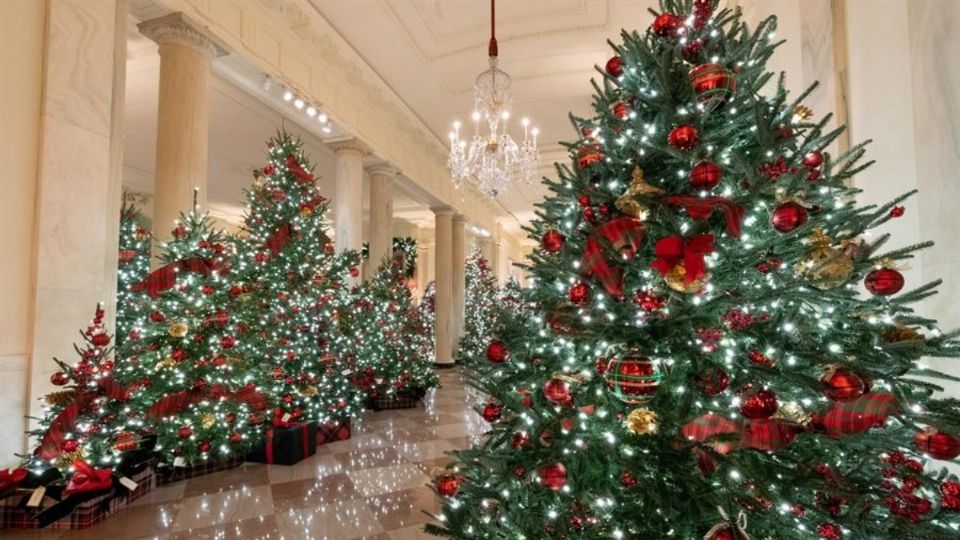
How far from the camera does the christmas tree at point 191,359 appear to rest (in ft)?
11.5

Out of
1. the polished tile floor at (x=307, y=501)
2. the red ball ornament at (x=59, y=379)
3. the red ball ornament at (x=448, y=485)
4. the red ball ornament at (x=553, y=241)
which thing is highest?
the red ball ornament at (x=553, y=241)

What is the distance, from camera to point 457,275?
38.0 ft

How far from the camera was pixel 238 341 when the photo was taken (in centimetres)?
396

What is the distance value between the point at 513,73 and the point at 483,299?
7.96 m

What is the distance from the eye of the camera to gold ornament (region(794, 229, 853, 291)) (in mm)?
1233

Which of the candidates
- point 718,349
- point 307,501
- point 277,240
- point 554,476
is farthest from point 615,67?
point 277,240

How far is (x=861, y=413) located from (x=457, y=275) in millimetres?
10660

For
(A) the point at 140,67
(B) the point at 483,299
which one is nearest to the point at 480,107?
(A) the point at 140,67

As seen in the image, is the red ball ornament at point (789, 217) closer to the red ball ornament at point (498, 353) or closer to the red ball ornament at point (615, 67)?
the red ball ornament at point (615, 67)

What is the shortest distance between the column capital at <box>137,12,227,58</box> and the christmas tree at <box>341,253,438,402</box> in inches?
124

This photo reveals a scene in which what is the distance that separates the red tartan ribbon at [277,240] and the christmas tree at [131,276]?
3.52 feet

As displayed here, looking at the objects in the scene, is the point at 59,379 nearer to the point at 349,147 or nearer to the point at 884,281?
the point at 884,281

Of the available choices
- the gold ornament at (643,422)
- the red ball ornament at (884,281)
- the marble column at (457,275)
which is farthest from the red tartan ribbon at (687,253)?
the marble column at (457,275)

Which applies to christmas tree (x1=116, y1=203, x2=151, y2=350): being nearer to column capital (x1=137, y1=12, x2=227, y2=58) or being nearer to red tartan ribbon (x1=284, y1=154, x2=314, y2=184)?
red tartan ribbon (x1=284, y1=154, x2=314, y2=184)
